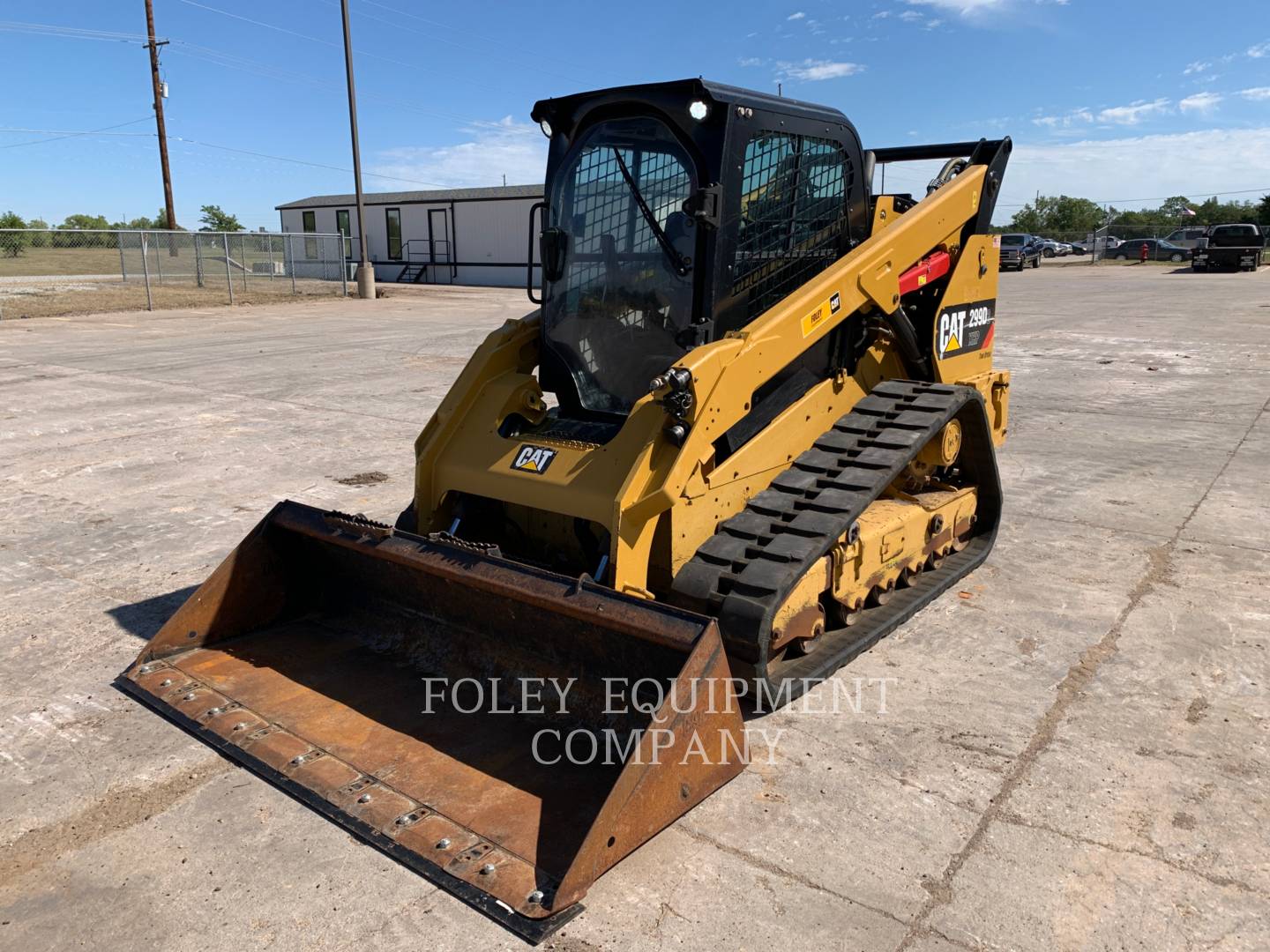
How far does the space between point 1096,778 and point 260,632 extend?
363 cm

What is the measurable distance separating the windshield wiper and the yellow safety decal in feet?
1.92

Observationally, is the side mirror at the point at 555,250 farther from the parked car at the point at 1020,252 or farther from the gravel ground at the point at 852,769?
the parked car at the point at 1020,252

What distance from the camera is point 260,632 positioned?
464cm

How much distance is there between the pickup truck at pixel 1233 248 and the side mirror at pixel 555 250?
38604 mm

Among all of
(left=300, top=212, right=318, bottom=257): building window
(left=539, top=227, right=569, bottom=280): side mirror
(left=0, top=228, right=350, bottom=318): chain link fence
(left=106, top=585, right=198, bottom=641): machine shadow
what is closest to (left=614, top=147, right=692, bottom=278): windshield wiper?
(left=539, top=227, right=569, bottom=280): side mirror

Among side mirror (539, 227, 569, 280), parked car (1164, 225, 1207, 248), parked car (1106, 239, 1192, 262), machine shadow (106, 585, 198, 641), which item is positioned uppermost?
parked car (1164, 225, 1207, 248)

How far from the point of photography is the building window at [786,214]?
4.45 metres

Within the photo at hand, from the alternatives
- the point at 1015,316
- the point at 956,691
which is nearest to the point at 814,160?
the point at 956,691

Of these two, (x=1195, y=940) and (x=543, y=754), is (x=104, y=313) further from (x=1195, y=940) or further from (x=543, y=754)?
(x=1195, y=940)

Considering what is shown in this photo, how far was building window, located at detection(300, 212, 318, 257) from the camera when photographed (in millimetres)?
40463

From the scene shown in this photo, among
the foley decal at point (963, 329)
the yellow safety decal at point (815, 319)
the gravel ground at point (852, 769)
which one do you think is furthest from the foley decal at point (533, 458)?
the foley decal at point (963, 329)

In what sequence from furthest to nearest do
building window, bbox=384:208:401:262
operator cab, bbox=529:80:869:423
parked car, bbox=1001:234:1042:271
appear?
parked car, bbox=1001:234:1042:271, building window, bbox=384:208:401:262, operator cab, bbox=529:80:869:423

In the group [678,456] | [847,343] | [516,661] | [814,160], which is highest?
[814,160]

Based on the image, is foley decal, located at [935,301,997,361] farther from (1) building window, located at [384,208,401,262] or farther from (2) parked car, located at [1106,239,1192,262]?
(2) parked car, located at [1106,239,1192,262]
